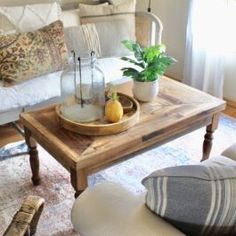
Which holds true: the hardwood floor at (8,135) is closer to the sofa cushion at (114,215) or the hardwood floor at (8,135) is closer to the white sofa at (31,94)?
the white sofa at (31,94)

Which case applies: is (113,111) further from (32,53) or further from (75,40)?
(75,40)

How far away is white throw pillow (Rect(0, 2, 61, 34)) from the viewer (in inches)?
101

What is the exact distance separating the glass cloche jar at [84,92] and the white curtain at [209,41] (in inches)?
54.0

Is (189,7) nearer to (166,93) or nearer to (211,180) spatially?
(166,93)

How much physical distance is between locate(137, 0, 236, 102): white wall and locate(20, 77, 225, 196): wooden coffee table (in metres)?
1.12

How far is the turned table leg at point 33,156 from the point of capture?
6.09 ft

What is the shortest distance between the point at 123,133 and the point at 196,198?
83 centimetres

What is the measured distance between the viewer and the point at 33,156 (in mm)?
1923

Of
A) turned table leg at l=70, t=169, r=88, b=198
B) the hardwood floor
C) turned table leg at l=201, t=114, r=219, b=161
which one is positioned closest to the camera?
turned table leg at l=70, t=169, r=88, b=198

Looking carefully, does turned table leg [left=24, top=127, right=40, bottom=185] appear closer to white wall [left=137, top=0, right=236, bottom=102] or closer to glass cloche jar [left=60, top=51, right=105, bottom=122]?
glass cloche jar [left=60, top=51, right=105, bottom=122]

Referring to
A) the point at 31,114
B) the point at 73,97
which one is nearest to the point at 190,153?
the point at 73,97

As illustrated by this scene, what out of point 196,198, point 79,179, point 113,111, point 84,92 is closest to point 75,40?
point 84,92

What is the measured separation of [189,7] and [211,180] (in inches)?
96.3

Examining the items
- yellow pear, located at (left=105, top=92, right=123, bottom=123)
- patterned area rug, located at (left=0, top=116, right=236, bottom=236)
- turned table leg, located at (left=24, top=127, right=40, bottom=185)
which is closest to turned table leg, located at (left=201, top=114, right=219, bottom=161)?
patterned area rug, located at (left=0, top=116, right=236, bottom=236)
